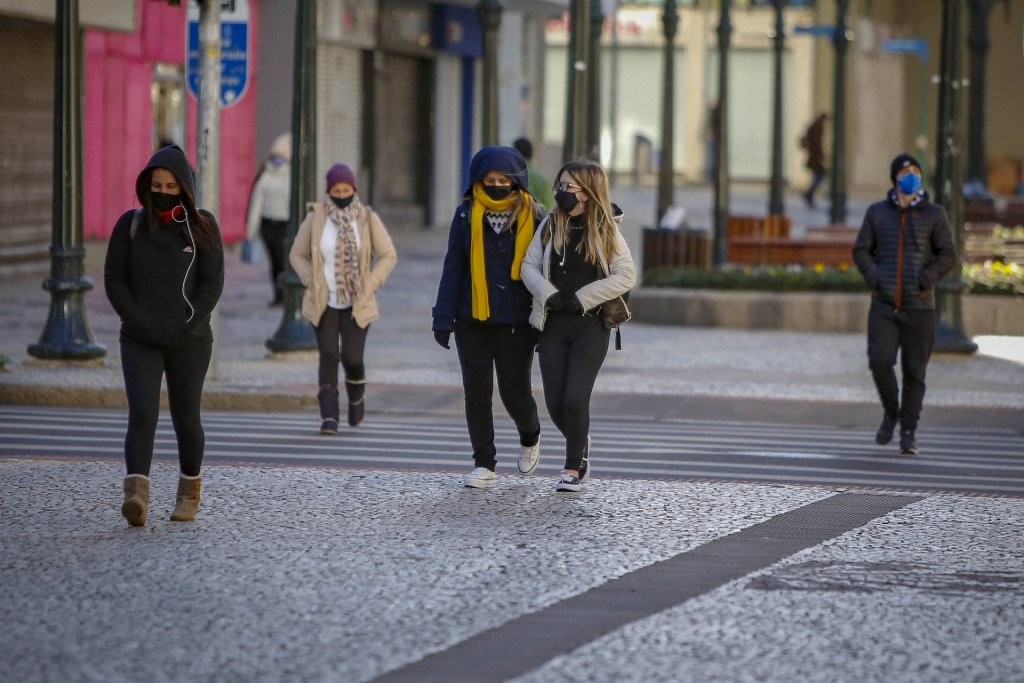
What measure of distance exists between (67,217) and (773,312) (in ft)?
26.4

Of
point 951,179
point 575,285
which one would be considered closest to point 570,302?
point 575,285

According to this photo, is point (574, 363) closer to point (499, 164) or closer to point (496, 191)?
point (496, 191)

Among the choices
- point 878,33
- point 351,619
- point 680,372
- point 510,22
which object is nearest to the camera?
point 351,619

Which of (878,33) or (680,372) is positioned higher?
(878,33)

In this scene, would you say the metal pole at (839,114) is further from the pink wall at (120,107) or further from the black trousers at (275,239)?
the black trousers at (275,239)

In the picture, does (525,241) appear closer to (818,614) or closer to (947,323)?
(818,614)

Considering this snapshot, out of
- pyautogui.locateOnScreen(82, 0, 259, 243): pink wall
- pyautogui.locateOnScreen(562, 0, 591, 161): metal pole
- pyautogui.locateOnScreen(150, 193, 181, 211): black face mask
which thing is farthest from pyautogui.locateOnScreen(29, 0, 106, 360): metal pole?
pyautogui.locateOnScreen(82, 0, 259, 243): pink wall

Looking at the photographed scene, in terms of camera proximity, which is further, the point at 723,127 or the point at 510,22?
the point at 510,22

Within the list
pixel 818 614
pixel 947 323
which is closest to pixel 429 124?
pixel 947 323

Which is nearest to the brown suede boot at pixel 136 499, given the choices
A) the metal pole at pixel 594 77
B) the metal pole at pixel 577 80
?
the metal pole at pixel 577 80

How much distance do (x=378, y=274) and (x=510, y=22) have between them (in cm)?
3133

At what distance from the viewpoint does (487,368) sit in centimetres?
1026

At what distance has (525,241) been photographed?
33.2 feet

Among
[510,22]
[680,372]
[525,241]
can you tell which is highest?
[510,22]
